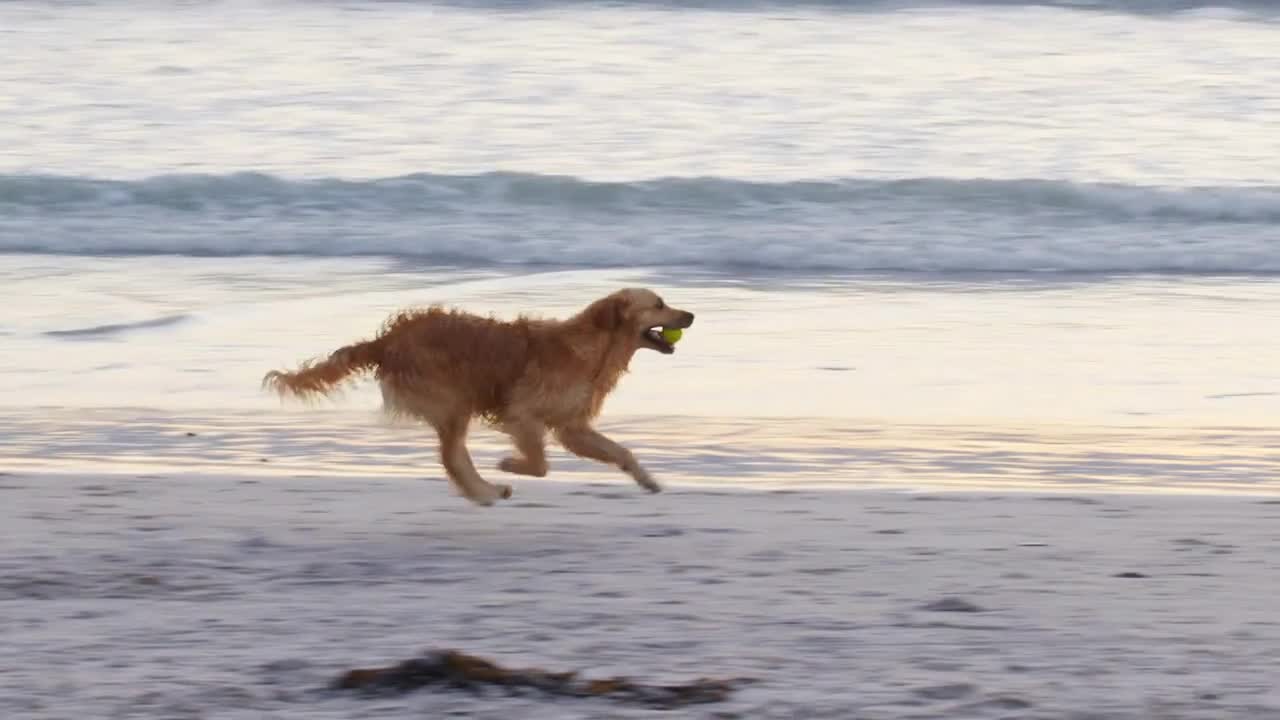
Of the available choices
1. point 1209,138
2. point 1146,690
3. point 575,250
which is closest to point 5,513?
point 1146,690

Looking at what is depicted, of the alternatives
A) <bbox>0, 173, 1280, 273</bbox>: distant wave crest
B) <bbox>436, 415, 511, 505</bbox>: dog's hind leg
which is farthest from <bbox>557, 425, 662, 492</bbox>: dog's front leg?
<bbox>0, 173, 1280, 273</bbox>: distant wave crest

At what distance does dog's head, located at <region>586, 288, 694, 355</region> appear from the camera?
655cm

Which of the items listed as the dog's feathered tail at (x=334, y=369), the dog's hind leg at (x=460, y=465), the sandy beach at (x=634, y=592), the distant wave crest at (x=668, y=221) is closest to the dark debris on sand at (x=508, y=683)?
the sandy beach at (x=634, y=592)

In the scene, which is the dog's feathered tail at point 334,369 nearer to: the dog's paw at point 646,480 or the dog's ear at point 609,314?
the dog's ear at point 609,314

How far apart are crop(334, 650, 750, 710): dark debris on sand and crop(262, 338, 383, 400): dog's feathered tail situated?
220 centimetres

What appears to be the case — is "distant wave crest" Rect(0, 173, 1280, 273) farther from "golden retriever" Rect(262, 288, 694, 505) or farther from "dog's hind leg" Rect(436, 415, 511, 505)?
"dog's hind leg" Rect(436, 415, 511, 505)

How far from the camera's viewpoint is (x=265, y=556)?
566 centimetres

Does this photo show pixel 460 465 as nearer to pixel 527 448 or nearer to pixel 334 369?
pixel 527 448

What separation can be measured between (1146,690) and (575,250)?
9868 millimetres

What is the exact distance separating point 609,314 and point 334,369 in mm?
901

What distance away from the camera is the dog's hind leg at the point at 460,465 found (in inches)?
255

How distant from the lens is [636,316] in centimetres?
657

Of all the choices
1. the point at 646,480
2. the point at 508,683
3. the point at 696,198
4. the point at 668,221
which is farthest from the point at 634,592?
the point at 696,198

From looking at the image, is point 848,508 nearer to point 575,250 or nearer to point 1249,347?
point 1249,347
